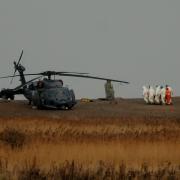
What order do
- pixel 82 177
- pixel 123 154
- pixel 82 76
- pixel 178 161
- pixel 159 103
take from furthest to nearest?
pixel 159 103, pixel 82 76, pixel 123 154, pixel 178 161, pixel 82 177

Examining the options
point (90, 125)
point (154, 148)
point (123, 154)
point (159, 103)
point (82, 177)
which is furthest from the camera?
point (159, 103)

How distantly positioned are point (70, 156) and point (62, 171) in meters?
5.74

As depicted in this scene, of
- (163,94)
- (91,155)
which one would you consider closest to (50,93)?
(163,94)

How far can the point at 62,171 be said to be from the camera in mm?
12844

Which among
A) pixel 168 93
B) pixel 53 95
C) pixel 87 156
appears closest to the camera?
pixel 87 156

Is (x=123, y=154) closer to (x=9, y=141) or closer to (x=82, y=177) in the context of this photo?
(x=9, y=141)

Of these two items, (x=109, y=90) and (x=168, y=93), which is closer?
(x=168, y=93)

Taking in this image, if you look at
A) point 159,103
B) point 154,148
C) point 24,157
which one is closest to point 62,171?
point 24,157

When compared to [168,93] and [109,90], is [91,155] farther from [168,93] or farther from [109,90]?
[109,90]

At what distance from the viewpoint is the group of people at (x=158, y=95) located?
5953 centimetres

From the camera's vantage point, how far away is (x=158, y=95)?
60719mm

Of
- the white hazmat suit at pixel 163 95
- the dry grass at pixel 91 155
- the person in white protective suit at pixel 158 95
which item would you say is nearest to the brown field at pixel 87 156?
the dry grass at pixel 91 155

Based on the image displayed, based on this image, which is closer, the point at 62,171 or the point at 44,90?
the point at 62,171

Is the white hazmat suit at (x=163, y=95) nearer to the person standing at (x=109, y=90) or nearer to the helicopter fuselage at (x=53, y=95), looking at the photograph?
the person standing at (x=109, y=90)
